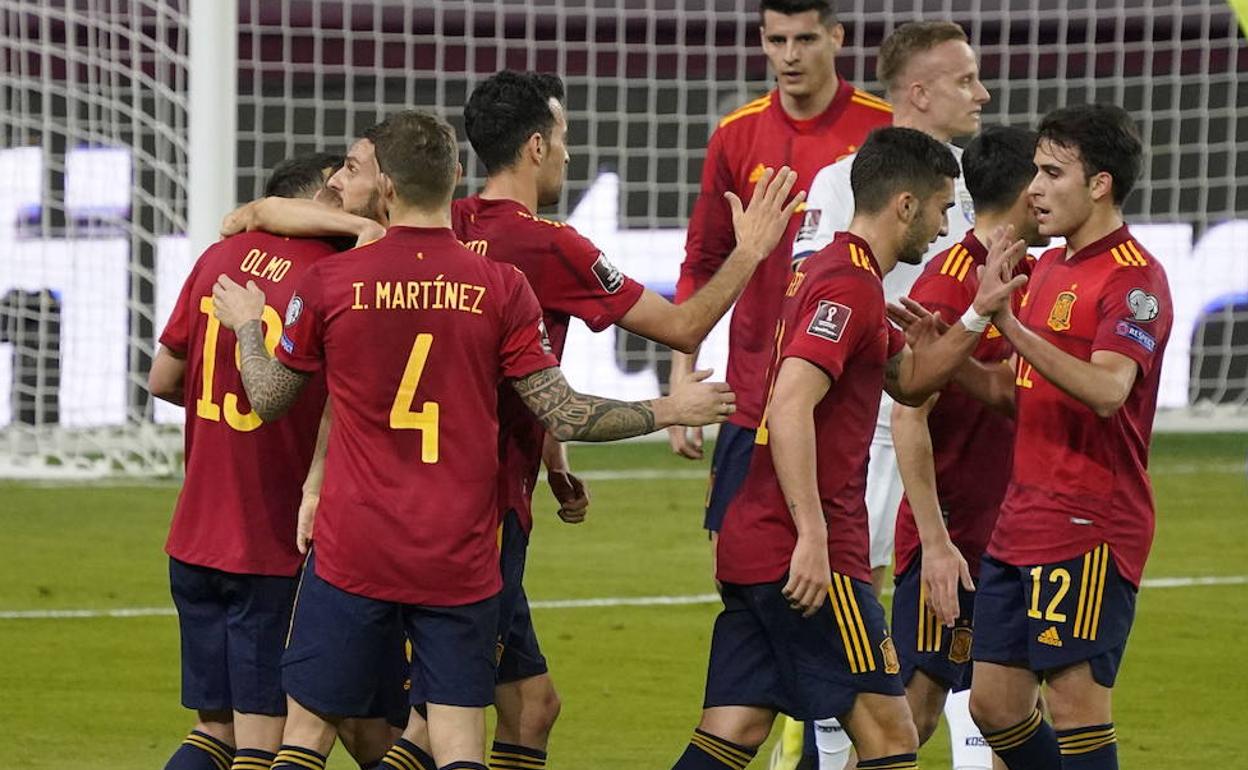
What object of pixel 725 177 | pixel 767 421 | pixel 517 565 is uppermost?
pixel 725 177

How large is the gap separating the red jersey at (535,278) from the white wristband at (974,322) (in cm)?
76

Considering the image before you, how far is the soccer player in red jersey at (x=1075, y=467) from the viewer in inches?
192

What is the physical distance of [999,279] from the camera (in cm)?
477

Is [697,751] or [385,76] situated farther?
[385,76]

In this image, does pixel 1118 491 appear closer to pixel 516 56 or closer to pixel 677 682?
pixel 677 682

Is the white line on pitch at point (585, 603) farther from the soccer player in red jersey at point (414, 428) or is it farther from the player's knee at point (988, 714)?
the soccer player in red jersey at point (414, 428)

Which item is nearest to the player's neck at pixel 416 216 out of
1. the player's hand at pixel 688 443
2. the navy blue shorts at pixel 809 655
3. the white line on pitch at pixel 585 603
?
the navy blue shorts at pixel 809 655

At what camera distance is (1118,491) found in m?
4.96

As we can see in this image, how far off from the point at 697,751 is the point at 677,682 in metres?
2.68

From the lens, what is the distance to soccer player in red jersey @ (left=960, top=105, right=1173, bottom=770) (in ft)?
16.0

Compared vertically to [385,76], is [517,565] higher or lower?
lower

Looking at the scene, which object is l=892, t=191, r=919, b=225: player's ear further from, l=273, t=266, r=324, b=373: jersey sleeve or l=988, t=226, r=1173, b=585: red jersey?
l=273, t=266, r=324, b=373: jersey sleeve

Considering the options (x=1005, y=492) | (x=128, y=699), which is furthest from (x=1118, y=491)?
(x=128, y=699)

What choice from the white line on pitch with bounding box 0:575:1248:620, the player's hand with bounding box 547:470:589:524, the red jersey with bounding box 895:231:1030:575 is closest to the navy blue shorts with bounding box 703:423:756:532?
the player's hand with bounding box 547:470:589:524
